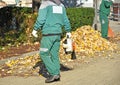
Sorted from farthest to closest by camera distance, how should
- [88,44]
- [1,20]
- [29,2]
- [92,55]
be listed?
[29,2]
[1,20]
[88,44]
[92,55]

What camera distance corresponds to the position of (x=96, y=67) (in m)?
12.0

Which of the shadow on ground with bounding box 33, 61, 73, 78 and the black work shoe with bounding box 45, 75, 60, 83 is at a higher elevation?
the black work shoe with bounding box 45, 75, 60, 83

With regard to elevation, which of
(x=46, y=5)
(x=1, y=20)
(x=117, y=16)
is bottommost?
(x=117, y=16)

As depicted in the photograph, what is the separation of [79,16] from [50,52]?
10.6 meters

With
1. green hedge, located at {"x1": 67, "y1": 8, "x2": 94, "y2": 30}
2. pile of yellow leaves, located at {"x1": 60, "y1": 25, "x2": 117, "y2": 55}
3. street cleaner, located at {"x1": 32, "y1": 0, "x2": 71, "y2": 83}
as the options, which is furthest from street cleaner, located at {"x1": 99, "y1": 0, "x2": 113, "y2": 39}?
street cleaner, located at {"x1": 32, "y1": 0, "x2": 71, "y2": 83}

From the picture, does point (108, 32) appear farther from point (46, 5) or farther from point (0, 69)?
point (46, 5)

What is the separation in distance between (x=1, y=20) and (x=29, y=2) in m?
17.4

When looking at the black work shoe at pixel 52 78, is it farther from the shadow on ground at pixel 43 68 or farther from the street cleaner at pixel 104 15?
the street cleaner at pixel 104 15

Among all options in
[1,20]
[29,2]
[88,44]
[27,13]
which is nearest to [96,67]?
Answer: [88,44]

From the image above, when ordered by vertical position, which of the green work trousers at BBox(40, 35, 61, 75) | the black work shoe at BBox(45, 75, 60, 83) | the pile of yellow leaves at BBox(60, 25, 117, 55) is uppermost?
the green work trousers at BBox(40, 35, 61, 75)

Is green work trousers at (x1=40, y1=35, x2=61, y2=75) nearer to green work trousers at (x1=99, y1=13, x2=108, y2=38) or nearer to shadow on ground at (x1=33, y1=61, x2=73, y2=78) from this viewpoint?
shadow on ground at (x1=33, y1=61, x2=73, y2=78)

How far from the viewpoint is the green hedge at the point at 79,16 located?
19.8 meters

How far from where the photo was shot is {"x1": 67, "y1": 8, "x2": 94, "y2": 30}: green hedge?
780 inches

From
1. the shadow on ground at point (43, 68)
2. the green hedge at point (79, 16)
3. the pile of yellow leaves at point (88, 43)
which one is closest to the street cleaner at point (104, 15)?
the pile of yellow leaves at point (88, 43)
